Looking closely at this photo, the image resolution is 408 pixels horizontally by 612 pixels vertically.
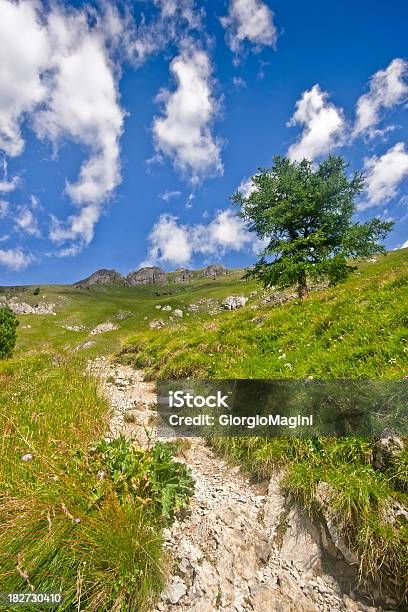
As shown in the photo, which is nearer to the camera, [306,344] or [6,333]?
[306,344]

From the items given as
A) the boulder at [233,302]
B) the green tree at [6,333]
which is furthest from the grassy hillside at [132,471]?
the boulder at [233,302]

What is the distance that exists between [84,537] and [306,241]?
19.4 metres

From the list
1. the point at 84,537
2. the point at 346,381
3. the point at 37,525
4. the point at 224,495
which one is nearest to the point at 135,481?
the point at 84,537

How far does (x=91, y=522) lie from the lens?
359cm

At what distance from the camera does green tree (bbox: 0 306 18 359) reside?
101 ft

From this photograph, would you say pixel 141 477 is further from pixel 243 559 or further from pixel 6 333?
pixel 6 333

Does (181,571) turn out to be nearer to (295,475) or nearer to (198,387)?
(295,475)

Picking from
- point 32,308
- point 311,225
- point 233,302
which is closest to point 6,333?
point 311,225

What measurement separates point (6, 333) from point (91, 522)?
113 feet

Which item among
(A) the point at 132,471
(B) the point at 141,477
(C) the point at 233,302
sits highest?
(C) the point at 233,302

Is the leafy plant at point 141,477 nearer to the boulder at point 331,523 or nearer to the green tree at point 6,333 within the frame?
the boulder at point 331,523

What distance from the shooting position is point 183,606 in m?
3.73

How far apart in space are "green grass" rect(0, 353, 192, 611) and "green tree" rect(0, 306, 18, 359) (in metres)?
28.3

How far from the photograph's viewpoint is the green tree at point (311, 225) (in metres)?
19.4
